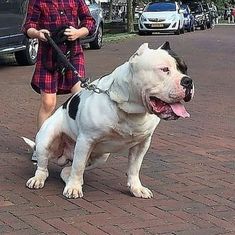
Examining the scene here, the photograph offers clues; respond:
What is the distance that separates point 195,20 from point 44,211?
35.9 metres

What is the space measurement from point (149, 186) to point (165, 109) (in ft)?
4.00

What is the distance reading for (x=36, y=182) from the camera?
5547 mm

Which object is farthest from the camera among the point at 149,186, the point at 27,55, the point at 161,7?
the point at 161,7

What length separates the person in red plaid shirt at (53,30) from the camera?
6.04 metres

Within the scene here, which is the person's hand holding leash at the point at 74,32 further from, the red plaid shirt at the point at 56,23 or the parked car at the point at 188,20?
the parked car at the point at 188,20

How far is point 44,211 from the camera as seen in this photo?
195 inches

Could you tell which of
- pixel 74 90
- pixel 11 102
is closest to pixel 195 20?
pixel 11 102

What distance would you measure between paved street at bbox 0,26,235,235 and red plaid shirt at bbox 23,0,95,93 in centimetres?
81

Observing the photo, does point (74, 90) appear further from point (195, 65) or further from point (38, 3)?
point (195, 65)

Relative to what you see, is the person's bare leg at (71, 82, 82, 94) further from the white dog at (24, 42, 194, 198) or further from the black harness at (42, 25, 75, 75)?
the white dog at (24, 42, 194, 198)

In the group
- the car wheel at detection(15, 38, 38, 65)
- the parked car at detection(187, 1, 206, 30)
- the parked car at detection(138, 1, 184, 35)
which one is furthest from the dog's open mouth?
the parked car at detection(187, 1, 206, 30)

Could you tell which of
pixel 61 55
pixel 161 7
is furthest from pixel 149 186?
pixel 161 7

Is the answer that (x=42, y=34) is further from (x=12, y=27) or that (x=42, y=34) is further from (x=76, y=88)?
(x=12, y=27)

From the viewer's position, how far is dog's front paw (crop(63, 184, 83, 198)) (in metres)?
5.26
